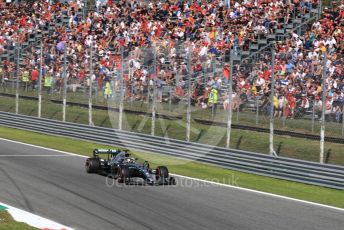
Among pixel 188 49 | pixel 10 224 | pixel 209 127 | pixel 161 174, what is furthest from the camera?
pixel 209 127

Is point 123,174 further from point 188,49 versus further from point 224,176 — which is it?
point 188,49

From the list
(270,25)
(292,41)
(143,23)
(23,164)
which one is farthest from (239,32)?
(23,164)

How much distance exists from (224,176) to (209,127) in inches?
138


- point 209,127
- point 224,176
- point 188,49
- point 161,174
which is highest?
point 188,49

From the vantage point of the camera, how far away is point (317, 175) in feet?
55.6

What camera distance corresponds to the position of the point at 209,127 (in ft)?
69.4

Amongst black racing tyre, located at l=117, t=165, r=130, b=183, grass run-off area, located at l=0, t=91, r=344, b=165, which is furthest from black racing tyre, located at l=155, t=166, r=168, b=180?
grass run-off area, located at l=0, t=91, r=344, b=165

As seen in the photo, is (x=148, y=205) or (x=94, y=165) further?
(x=94, y=165)

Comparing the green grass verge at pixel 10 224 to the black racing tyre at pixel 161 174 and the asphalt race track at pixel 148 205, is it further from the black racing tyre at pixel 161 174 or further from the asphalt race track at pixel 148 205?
the black racing tyre at pixel 161 174

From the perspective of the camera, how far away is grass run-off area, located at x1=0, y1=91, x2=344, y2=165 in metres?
18.2

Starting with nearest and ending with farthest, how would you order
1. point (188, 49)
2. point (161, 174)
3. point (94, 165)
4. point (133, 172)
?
point (133, 172) → point (161, 174) → point (94, 165) → point (188, 49)

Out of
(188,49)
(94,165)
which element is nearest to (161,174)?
(94,165)

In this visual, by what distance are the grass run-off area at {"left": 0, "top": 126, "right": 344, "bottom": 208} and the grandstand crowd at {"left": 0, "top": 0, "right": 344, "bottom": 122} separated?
1922 millimetres

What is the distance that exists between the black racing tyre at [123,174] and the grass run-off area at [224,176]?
302 cm
